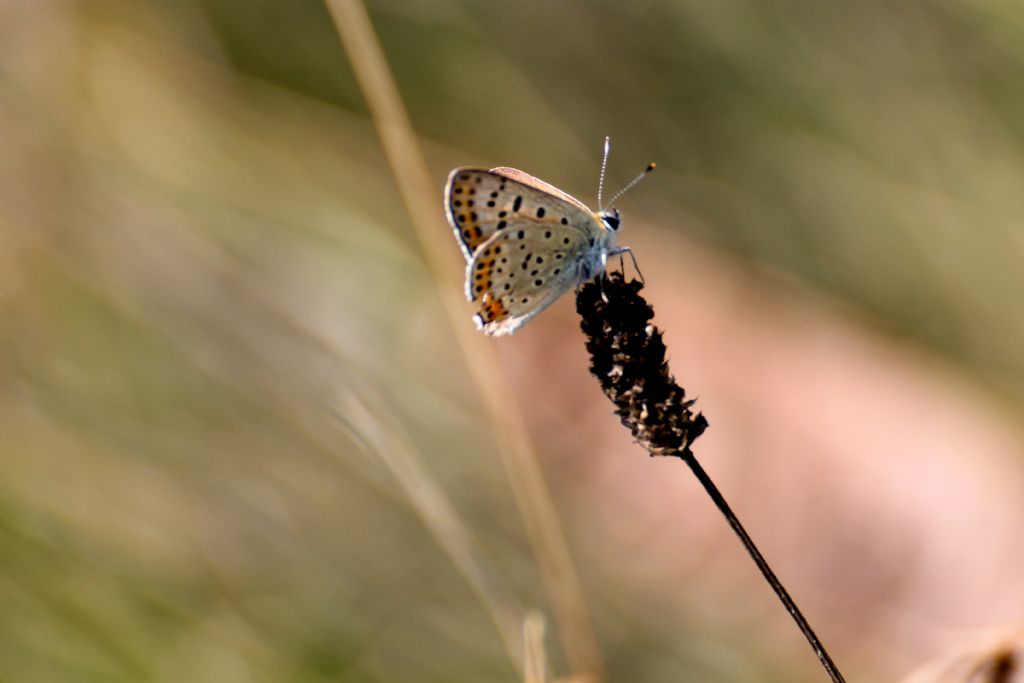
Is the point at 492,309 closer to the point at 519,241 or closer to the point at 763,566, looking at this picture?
the point at 519,241

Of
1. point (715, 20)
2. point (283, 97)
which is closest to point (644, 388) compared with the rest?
point (715, 20)

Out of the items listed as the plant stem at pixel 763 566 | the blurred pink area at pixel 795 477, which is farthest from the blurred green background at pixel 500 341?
the plant stem at pixel 763 566

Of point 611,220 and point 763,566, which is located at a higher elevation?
point 611,220

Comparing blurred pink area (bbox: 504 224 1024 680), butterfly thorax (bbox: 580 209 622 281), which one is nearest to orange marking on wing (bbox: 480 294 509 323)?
butterfly thorax (bbox: 580 209 622 281)

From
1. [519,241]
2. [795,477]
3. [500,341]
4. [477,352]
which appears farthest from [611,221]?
[795,477]

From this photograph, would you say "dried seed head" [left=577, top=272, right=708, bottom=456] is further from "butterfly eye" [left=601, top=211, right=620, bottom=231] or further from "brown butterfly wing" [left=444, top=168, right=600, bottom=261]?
"butterfly eye" [left=601, top=211, right=620, bottom=231]

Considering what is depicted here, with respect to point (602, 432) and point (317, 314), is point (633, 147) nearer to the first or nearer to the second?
point (602, 432)
